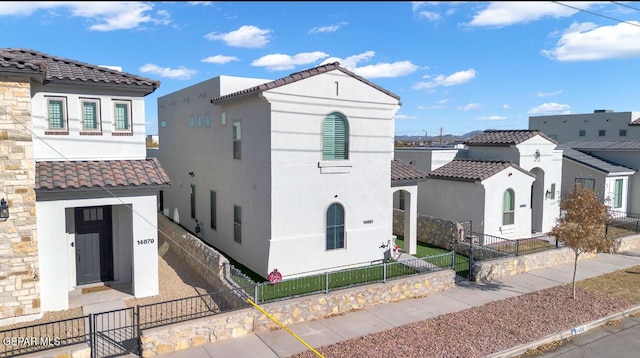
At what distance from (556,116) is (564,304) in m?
34.0

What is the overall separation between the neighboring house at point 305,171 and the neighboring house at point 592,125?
987 inches

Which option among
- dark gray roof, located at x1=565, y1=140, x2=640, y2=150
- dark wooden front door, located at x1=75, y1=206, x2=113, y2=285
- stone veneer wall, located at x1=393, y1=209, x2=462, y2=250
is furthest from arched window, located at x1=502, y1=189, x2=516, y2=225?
dark wooden front door, located at x1=75, y1=206, x2=113, y2=285

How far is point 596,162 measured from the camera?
27578 millimetres

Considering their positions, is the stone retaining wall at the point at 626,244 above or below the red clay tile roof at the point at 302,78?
below

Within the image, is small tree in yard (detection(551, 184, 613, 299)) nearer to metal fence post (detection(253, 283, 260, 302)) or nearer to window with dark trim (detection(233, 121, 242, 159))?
metal fence post (detection(253, 283, 260, 302))

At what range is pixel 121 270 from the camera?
563 inches

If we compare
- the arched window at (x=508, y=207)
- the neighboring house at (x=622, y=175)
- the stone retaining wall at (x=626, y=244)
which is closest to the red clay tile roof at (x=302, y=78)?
the arched window at (x=508, y=207)

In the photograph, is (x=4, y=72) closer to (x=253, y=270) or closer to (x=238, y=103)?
(x=238, y=103)

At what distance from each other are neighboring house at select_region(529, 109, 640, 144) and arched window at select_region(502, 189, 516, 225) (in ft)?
54.2

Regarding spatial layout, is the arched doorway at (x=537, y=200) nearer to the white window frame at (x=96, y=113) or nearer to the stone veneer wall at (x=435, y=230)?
the stone veneer wall at (x=435, y=230)

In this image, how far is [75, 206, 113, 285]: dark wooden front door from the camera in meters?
13.8

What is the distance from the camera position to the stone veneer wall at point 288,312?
10.0 metres

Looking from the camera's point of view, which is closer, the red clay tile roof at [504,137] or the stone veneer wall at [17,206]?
the stone veneer wall at [17,206]

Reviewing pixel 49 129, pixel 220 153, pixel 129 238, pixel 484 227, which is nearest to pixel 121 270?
pixel 129 238
